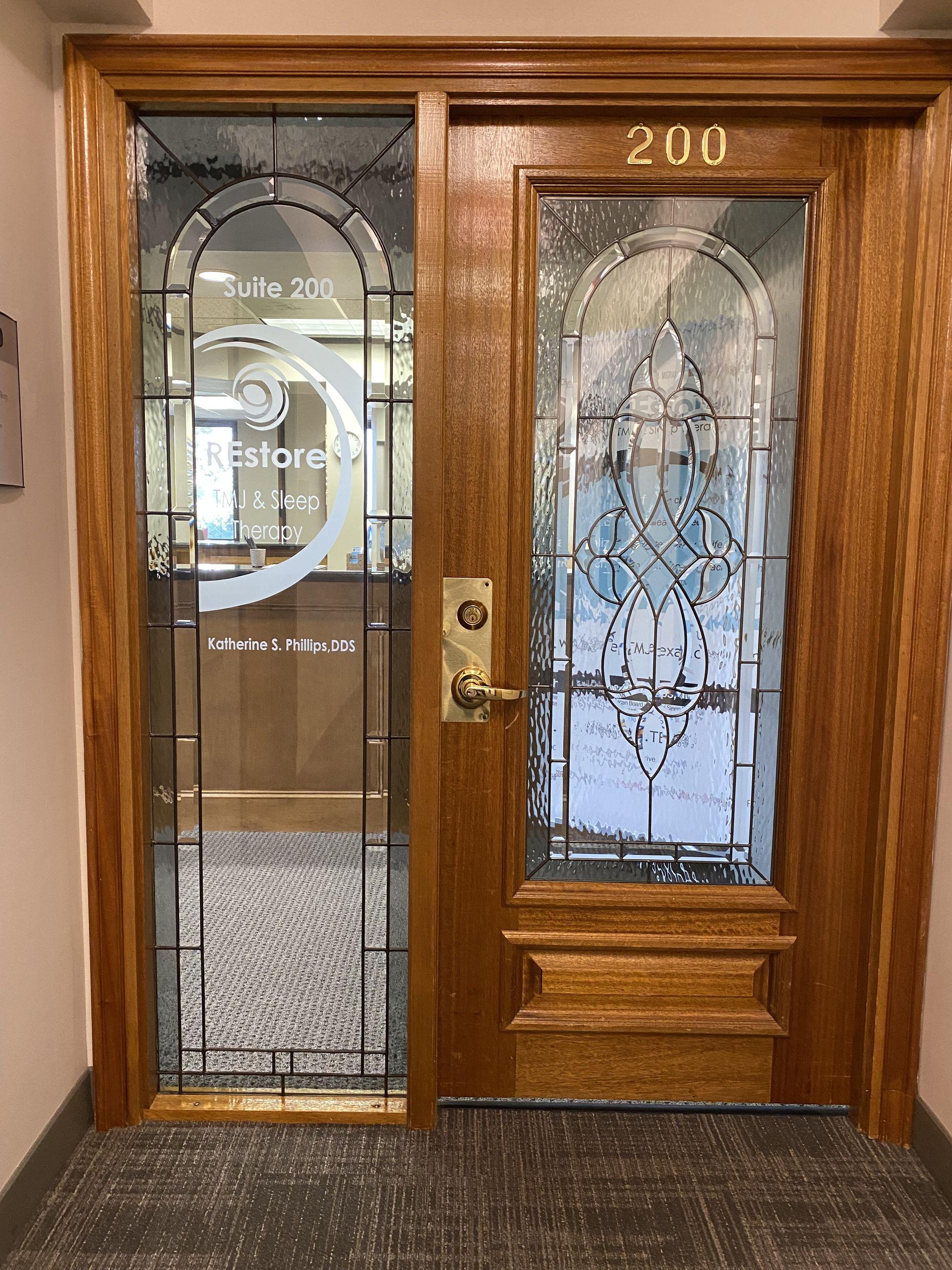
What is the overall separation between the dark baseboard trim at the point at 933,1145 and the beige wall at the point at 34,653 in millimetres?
1805

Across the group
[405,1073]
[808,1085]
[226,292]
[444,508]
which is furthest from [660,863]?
[226,292]

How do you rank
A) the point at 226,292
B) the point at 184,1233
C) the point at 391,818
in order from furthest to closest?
the point at 391,818, the point at 226,292, the point at 184,1233

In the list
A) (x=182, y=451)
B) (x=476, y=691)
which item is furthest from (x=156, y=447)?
(x=476, y=691)

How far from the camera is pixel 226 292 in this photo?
1.69m

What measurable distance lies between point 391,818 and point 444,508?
26.8 inches

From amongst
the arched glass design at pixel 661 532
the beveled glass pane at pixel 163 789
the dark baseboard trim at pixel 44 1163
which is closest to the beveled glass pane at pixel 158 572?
the beveled glass pane at pixel 163 789

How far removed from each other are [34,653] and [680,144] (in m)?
1.64

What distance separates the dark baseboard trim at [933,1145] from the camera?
165 centimetres

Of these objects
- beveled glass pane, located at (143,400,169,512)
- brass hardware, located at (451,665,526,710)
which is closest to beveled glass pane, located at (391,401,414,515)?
brass hardware, located at (451,665,526,710)

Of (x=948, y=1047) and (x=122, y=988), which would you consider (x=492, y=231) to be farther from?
(x=948, y=1047)

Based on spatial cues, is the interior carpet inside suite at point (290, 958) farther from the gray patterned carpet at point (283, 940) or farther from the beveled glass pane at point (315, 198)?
the beveled glass pane at point (315, 198)

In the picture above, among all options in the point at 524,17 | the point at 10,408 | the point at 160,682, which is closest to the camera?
the point at 10,408

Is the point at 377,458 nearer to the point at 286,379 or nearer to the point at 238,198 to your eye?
the point at 286,379

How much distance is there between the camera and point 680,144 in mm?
1679
